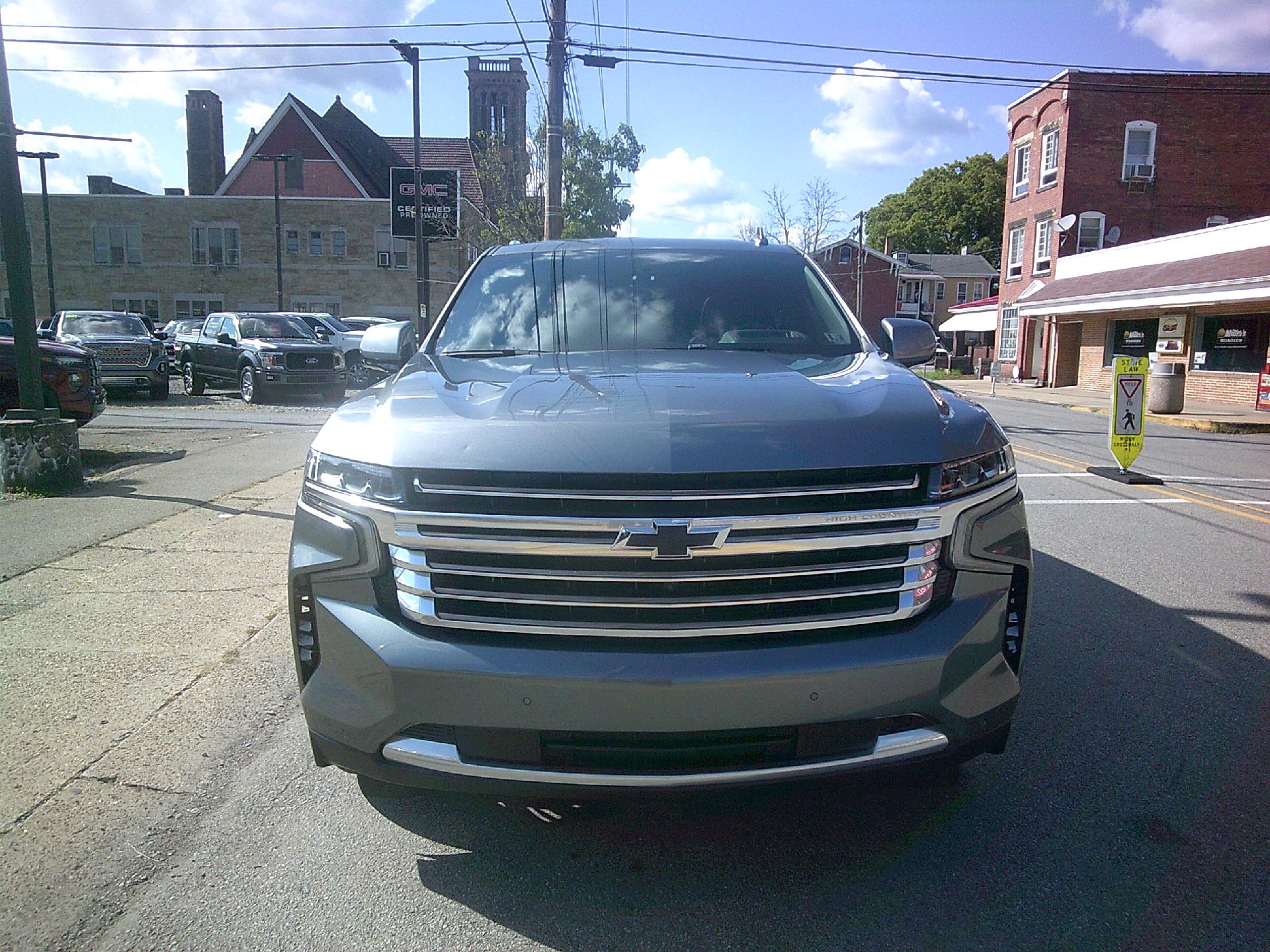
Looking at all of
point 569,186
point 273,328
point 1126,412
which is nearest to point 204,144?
point 569,186

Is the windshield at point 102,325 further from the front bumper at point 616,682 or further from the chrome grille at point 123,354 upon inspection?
the front bumper at point 616,682

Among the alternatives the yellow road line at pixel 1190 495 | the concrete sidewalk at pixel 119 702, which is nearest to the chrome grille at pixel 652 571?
the concrete sidewalk at pixel 119 702

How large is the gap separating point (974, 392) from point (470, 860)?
3056 cm

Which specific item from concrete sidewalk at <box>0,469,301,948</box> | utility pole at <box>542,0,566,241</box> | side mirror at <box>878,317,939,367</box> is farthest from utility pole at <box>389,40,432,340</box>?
side mirror at <box>878,317,939,367</box>

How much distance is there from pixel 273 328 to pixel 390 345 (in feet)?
57.3

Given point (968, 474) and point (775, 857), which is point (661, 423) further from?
point (775, 857)

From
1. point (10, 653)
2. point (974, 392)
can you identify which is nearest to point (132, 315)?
point (10, 653)

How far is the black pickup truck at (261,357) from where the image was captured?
18984mm

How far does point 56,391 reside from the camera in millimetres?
10297

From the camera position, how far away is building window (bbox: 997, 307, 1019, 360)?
38.4m

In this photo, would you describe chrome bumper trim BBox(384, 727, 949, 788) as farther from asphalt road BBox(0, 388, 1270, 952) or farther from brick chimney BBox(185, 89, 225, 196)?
brick chimney BBox(185, 89, 225, 196)

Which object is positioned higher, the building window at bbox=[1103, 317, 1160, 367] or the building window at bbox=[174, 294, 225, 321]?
the building window at bbox=[174, 294, 225, 321]

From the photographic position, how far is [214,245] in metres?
47.1

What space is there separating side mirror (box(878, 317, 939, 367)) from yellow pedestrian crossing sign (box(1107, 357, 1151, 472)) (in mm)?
7316
